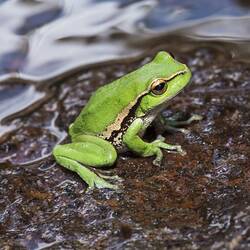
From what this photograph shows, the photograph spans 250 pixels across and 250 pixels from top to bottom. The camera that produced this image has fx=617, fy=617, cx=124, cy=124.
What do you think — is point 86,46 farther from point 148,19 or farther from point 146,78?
point 146,78

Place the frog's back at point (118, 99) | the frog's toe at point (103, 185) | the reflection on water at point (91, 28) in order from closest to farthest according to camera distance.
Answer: the frog's toe at point (103, 185) → the frog's back at point (118, 99) → the reflection on water at point (91, 28)

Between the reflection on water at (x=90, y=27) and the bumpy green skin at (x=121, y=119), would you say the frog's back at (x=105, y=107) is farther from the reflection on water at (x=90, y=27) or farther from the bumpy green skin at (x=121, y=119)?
the reflection on water at (x=90, y=27)

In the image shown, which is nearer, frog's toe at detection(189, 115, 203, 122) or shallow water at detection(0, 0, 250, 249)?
shallow water at detection(0, 0, 250, 249)

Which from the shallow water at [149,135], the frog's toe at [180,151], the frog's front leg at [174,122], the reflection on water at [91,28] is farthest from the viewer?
the reflection on water at [91,28]

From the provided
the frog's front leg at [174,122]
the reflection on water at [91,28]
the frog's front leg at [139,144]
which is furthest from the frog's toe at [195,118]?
the reflection on water at [91,28]

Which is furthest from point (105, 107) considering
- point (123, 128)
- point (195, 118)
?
point (195, 118)

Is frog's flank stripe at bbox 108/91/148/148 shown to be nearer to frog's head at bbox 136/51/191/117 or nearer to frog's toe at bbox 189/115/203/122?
frog's head at bbox 136/51/191/117

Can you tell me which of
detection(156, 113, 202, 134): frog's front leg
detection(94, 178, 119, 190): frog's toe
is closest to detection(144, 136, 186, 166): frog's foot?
detection(156, 113, 202, 134): frog's front leg

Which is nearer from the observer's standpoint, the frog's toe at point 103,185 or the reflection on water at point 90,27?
the frog's toe at point 103,185
